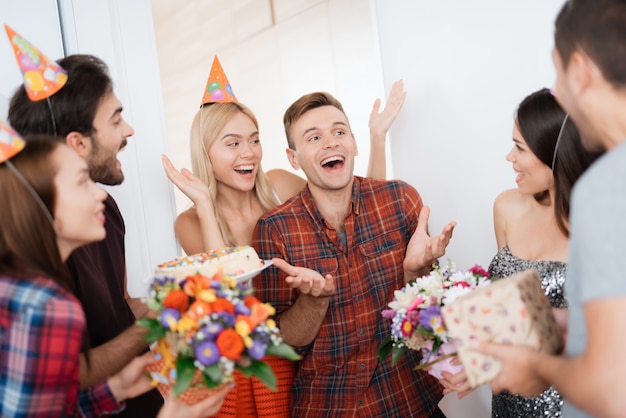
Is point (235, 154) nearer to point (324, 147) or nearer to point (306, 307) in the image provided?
point (324, 147)

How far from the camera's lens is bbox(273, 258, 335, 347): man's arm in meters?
1.96

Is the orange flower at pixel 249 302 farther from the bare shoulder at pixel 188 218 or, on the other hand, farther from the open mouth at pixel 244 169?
the open mouth at pixel 244 169

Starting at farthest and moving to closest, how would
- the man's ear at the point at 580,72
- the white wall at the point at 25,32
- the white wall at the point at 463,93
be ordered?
the white wall at the point at 463,93
the white wall at the point at 25,32
the man's ear at the point at 580,72

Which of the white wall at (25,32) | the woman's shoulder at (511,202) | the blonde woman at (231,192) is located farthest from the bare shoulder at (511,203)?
the white wall at (25,32)

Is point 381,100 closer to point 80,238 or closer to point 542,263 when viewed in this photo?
point 542,263

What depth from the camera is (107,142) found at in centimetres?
191

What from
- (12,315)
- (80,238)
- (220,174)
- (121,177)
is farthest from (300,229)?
(12,315)

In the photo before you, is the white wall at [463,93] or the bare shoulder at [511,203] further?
the white wall at [463,93]

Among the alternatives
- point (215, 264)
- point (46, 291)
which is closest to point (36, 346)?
point (46, 291)

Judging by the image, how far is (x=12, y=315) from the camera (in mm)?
1185

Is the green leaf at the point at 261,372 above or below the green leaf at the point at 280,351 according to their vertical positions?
below

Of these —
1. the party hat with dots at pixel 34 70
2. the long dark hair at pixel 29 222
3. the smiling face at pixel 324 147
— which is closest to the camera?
the long dark hair at pixel 29 222

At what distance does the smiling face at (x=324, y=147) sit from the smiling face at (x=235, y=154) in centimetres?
19

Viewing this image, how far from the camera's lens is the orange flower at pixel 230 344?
131 centimetres
